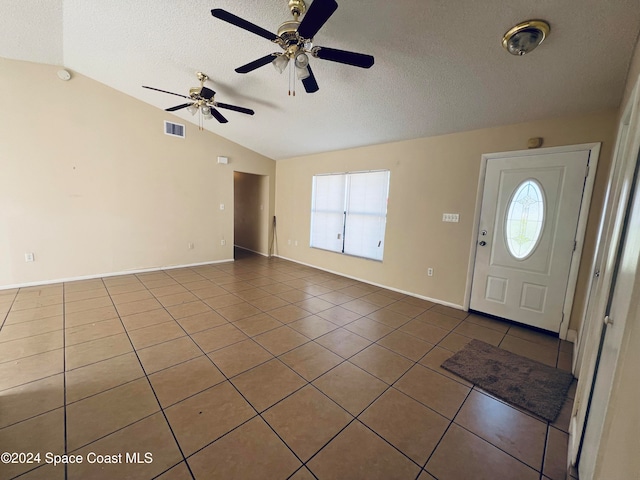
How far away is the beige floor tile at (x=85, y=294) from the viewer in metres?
3.36

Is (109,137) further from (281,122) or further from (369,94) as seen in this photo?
(369,94)

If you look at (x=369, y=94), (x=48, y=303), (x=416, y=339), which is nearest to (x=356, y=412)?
(x=416, y=339)

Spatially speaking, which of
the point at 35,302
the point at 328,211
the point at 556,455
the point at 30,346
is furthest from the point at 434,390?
the point at 35,302

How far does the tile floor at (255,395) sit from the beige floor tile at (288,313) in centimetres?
3

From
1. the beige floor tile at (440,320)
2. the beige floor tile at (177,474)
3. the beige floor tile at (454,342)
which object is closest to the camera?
the beige floor tile at (177,474)

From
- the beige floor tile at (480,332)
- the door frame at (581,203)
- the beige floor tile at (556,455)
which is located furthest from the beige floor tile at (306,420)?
the door frame at (581,203)

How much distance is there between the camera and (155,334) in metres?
2.57

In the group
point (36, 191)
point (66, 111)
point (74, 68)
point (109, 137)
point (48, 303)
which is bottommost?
point (48, 303)

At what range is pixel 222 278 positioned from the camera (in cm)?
456

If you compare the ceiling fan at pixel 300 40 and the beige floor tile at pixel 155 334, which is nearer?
the ceiling fan at pixel 300 40

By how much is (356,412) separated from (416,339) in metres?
1.28

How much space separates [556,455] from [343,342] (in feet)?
5.26

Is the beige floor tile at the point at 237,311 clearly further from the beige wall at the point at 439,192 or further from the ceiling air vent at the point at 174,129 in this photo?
the ceiling air vent at the point at 174,129

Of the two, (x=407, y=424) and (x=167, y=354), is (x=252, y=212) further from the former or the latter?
(x=407, y=424)
